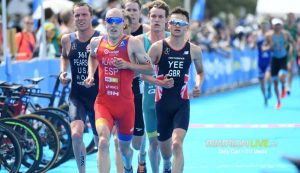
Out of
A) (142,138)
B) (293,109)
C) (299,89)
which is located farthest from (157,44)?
(299,89)

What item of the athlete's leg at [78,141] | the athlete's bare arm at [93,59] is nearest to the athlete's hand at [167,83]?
the athlete's bare arm at [93,59]

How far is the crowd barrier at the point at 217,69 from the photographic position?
58.5 ft

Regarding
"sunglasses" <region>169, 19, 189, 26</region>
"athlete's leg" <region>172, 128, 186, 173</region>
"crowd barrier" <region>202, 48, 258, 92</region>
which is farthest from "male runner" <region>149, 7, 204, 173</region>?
"crowd barrier" <region>202, 48, 258, 92</region>

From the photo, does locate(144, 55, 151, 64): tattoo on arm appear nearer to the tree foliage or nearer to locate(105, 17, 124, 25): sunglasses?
locate(105, 17, 124, 25): sunglasses

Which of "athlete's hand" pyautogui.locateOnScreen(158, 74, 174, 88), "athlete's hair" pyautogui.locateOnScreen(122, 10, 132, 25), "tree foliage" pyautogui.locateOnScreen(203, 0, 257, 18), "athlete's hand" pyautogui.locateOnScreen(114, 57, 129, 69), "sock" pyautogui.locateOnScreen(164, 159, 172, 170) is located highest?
"athlete's hair" pyautogui.locateOnScreen(122, 10, 132, 25)

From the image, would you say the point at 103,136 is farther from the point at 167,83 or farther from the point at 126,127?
the point at 167,83

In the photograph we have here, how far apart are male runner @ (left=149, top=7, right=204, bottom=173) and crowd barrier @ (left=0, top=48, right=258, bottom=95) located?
5.72m

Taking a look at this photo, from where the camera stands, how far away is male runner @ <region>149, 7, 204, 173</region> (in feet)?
38.2

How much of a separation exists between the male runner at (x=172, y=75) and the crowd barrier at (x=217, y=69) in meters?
5.72

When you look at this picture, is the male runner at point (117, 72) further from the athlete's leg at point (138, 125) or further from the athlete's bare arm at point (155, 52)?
the athlete's leg at point (138, 125)

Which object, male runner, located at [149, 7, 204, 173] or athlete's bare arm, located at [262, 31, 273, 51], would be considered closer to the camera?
male runner, located at [149, 7, 204, 173]

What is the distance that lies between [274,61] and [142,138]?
1360cm

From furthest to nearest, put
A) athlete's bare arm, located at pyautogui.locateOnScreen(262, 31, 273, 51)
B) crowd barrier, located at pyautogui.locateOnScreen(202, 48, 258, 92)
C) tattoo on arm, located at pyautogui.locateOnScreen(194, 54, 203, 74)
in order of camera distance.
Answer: crowd barrier, located at pyautogui.locateOnScreen(202, 48, 258, 92) < athlete's bare arm, located at pyautogui.locateOnScreen(262, 31, 273, 51) < tattoo on arm, located at pyautogui.locateOnScreen(194, 54, 203, 74)

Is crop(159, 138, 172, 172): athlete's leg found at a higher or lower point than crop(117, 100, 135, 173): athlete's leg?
lower
